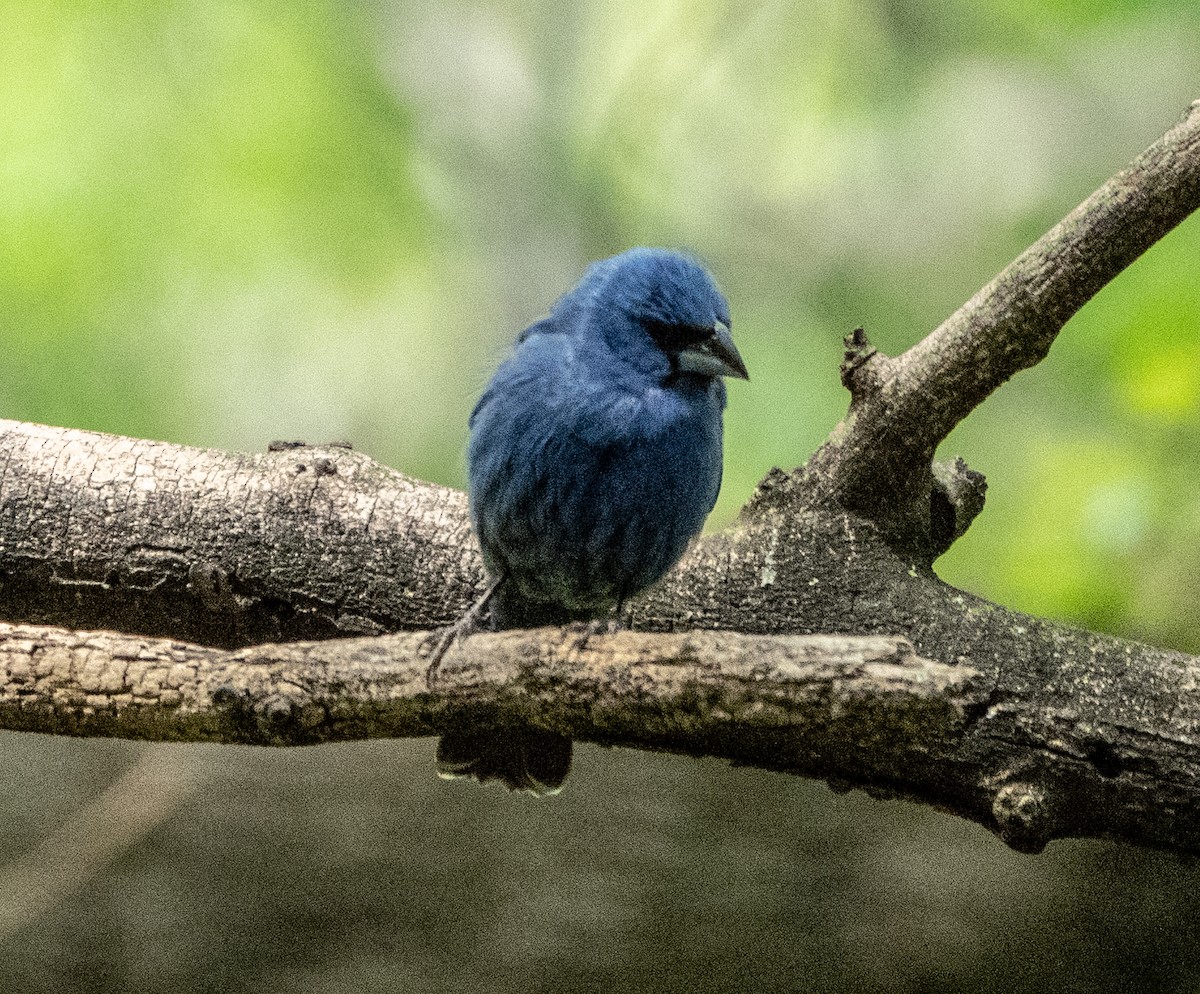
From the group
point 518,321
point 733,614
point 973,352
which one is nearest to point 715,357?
point 973,352

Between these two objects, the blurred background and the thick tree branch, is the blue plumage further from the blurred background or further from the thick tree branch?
the blurred background

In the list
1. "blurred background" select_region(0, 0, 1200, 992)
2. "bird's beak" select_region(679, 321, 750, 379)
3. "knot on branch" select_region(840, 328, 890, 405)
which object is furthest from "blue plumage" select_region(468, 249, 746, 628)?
"blurred background" select_region(0, 0, 1200, 992)

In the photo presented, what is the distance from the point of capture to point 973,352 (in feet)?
10.3

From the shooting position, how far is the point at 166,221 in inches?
187

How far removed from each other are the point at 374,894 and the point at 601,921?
0.84m

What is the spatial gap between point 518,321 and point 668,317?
6.32 ft

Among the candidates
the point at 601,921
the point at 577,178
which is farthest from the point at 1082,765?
the point at 577,178

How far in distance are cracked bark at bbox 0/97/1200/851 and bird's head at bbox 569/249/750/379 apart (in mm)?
380

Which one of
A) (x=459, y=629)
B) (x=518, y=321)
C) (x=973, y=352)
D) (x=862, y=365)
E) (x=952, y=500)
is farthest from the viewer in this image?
(x=518, y=321)

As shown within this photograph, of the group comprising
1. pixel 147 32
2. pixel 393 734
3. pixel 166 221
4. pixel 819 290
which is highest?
pixel 147 32

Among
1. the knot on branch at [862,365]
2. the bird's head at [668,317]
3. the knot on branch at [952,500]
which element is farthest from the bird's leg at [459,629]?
the knot on branch at [952,500]

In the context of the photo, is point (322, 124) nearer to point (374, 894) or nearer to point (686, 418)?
point (686, 418)

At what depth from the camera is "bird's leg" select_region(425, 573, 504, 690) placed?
2512mm

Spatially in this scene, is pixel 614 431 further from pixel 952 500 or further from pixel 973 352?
pixel 952 500
